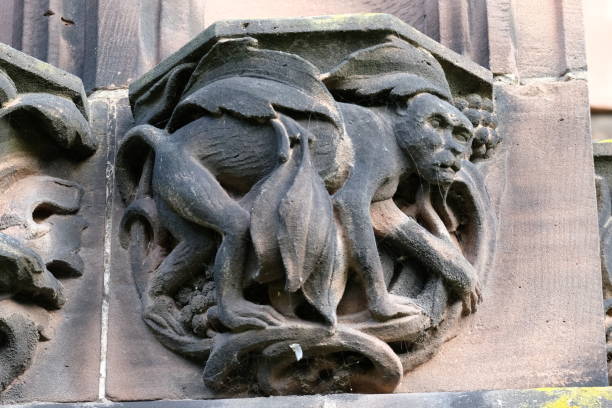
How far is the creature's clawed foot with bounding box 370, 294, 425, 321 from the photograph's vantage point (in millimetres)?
3678

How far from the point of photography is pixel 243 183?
3775 millimetres

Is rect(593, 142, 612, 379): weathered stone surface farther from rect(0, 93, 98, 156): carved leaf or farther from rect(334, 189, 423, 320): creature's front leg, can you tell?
rect(0, 93, 98, 156): carved leaf

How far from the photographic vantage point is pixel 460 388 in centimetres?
378

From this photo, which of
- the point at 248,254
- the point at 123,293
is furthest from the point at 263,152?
the point at 123,293

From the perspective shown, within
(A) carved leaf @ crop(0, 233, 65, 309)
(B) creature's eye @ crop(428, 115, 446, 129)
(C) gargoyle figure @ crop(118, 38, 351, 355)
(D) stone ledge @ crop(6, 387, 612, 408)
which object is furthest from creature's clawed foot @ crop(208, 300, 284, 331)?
(B) creature's eye @ crop(428, 115, 446, 129)

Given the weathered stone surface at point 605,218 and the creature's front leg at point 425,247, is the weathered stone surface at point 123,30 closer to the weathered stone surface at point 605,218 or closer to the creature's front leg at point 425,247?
the weathered stone surface at point 605,218

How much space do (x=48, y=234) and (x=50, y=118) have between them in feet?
0.83

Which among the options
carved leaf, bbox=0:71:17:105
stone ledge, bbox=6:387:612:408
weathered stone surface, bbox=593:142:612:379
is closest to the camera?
stone ledge, bbox=6:387:612:408

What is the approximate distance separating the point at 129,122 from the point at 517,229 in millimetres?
919

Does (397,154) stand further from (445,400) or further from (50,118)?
(50,118)

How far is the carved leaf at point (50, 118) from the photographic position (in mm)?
3945

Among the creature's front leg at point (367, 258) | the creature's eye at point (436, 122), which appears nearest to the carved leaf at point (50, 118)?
the creature's front leg at point (367, 258)

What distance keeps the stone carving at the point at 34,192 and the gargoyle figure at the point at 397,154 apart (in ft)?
2.03

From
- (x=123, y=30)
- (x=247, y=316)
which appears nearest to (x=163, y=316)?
(x=247, y=316)
